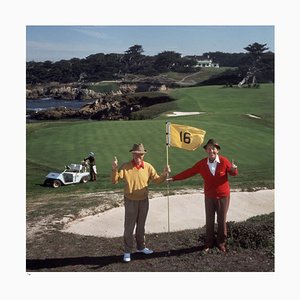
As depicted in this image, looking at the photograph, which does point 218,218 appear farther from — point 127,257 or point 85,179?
point 85,179

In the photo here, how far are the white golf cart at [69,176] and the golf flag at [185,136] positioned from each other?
234cm

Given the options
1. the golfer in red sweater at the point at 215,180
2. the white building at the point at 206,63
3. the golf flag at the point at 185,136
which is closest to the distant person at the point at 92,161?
the golf flag at the point at 185,136

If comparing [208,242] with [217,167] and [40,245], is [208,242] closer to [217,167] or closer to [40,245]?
[217,167]

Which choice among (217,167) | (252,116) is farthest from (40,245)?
(252,116)

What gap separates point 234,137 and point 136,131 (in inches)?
80.3

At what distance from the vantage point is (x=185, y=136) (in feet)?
23.7

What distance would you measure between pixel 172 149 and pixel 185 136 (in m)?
2.17

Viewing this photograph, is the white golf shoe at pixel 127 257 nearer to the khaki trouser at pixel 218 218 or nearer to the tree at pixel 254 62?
the khaki trouser at pixel 218 218

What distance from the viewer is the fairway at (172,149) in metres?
8.53

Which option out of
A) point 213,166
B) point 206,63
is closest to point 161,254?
point 213,166

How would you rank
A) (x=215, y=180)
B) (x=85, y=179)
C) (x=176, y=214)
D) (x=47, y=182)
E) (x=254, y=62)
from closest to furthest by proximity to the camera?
(x=215, y=180) → (x=254, y=62) → (x=176, y=214) → (x=47, y=182) → (x=85, y=179)

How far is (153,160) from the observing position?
8.82m

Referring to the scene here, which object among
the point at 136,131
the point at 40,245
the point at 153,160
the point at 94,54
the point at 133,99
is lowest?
the point at 40,245

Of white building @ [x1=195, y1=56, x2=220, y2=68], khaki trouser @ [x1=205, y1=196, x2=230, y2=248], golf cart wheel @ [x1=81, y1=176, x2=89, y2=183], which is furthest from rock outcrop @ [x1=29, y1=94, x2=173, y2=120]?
khaki trouser @ [x1=205, y1=196, x2=230, y2=248]
